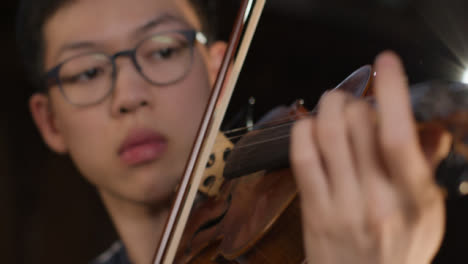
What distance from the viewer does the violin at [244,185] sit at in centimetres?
38

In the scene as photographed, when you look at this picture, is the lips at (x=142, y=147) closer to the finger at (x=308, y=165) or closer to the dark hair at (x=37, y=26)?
the dark hair at (x=37, y=26)

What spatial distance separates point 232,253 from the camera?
39 cm

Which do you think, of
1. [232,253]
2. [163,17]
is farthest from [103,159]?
[232,253]

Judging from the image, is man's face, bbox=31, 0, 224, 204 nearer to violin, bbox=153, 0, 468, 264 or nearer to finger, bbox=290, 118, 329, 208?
violin, bbox=153, 0, 468, 264

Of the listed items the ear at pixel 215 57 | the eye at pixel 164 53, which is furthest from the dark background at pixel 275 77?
the eye at pixel 164 53

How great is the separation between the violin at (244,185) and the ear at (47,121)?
0.42 metres

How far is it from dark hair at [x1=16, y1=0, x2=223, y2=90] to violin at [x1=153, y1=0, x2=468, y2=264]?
12.9 inches

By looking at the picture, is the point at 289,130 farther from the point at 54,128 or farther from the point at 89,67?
the point at 54,128

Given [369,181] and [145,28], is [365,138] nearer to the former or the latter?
[369,181]

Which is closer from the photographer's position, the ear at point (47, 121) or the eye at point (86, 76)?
the eye at point (86, 76)

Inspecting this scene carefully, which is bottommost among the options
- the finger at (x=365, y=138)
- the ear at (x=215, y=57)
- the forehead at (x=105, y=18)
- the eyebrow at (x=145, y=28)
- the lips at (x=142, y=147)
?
the lips at (x=142, y=147)

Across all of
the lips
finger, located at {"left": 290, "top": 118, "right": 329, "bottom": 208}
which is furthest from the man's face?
finger, located at {"left": 290, "top": 118, "right": 329, "bottom": 208}

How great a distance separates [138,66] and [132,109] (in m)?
0.07

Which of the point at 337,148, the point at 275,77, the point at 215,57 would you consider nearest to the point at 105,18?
the point at 215,57
